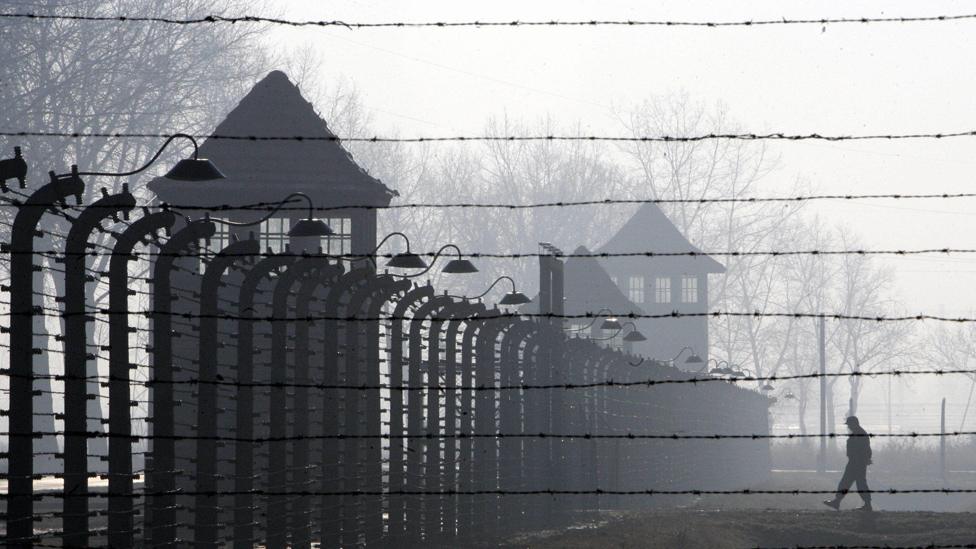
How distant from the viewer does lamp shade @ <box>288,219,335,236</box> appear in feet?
45.6

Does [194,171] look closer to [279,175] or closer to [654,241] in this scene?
[279,175]

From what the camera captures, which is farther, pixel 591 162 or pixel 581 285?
pixel 591 162

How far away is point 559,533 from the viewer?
17266 millimetres

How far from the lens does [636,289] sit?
6900cm

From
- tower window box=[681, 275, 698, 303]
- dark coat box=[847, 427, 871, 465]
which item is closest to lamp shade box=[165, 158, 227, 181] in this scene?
dark coat box=[847, 427, 871, 465]

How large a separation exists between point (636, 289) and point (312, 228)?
182 ft

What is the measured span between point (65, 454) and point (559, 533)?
946cm

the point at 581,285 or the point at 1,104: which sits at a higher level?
the point at 1,104

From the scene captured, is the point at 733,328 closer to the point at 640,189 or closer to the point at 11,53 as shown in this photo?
the point at 640,189

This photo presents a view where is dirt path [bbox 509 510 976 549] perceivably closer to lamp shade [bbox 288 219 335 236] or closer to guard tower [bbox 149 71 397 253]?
lamp shade [bbox 288 219 335 236]

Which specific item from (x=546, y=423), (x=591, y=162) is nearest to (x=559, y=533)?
(x=546, y=423)

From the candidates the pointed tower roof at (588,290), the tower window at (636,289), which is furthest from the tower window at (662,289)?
the pointed tower roof at (588,290)

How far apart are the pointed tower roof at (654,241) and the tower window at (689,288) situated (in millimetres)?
426

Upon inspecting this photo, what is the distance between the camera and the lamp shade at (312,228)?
45.6 feet
